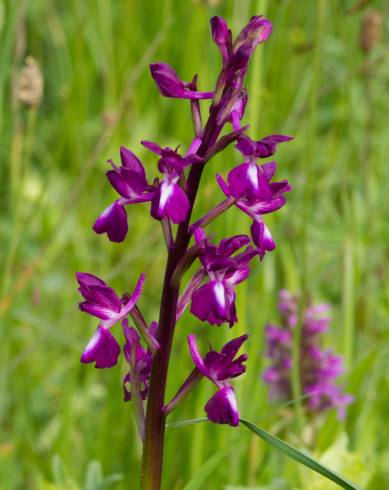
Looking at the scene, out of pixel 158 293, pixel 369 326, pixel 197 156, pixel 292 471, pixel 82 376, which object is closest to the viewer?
pixel 197 156

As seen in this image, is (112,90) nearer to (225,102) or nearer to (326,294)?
(326,294)

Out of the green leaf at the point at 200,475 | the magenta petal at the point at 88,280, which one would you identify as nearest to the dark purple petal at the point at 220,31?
the magenta petal at the point at 88,280

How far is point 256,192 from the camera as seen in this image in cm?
97

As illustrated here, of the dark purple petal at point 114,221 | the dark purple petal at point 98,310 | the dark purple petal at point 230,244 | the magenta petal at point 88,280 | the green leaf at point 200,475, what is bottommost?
the green leaf at point 200,475

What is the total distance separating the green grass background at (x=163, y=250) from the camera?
1843 millimetres

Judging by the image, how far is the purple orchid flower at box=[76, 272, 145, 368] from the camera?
103 cm

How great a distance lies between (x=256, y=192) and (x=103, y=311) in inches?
9.3

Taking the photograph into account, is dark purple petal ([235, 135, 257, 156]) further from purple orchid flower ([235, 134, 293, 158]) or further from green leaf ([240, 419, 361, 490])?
green leaf ([240, 419, 361, 490])

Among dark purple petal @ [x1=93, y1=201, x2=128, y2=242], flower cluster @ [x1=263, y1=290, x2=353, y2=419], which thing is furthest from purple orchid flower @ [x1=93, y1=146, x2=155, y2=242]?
flower cluster @ [x1=263, y1=290, x2=353, y2=419]

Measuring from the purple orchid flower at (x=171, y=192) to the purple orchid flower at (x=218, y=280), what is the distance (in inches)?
2.8

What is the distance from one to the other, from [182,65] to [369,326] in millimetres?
1294

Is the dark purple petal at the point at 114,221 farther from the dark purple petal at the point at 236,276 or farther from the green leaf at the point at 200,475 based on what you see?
the green leaf at the point at 200,475

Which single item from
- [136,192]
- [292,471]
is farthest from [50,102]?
[136,192]

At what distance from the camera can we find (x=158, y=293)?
9.83 ft
